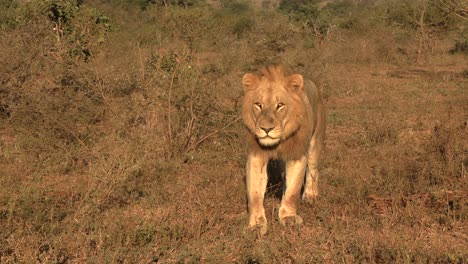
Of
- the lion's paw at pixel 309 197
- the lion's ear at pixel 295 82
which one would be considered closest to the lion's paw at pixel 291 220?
Result: the lion's paw at pixel 309 197

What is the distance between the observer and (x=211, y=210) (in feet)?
17.4

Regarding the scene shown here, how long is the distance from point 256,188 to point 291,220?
0.42 meters

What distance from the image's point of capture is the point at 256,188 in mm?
5152

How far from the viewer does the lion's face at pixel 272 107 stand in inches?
190

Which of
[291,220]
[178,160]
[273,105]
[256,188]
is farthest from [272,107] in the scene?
[178,160]

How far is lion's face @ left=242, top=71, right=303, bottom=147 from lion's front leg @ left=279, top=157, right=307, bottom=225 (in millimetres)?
369

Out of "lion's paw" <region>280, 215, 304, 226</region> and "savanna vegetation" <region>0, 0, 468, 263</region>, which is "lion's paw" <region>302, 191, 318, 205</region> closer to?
"savanna vegetation" <region>0, 0, 468, 263</region>

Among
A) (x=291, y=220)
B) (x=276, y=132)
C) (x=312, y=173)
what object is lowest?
(x=312, y=173)

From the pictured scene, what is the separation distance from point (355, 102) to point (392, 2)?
20028 mm

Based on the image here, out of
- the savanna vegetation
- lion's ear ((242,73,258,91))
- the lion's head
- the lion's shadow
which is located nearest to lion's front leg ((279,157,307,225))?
the savanna vegetation

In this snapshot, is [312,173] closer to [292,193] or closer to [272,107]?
[292,193]

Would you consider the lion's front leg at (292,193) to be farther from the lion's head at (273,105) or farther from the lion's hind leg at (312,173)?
the lion's hind leg at (312,173)

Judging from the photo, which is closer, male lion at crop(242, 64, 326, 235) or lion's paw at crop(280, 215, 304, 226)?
male lion at crop(242, 64, 326, 235)

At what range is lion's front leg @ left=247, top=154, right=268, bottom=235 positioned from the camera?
16.5 feet
